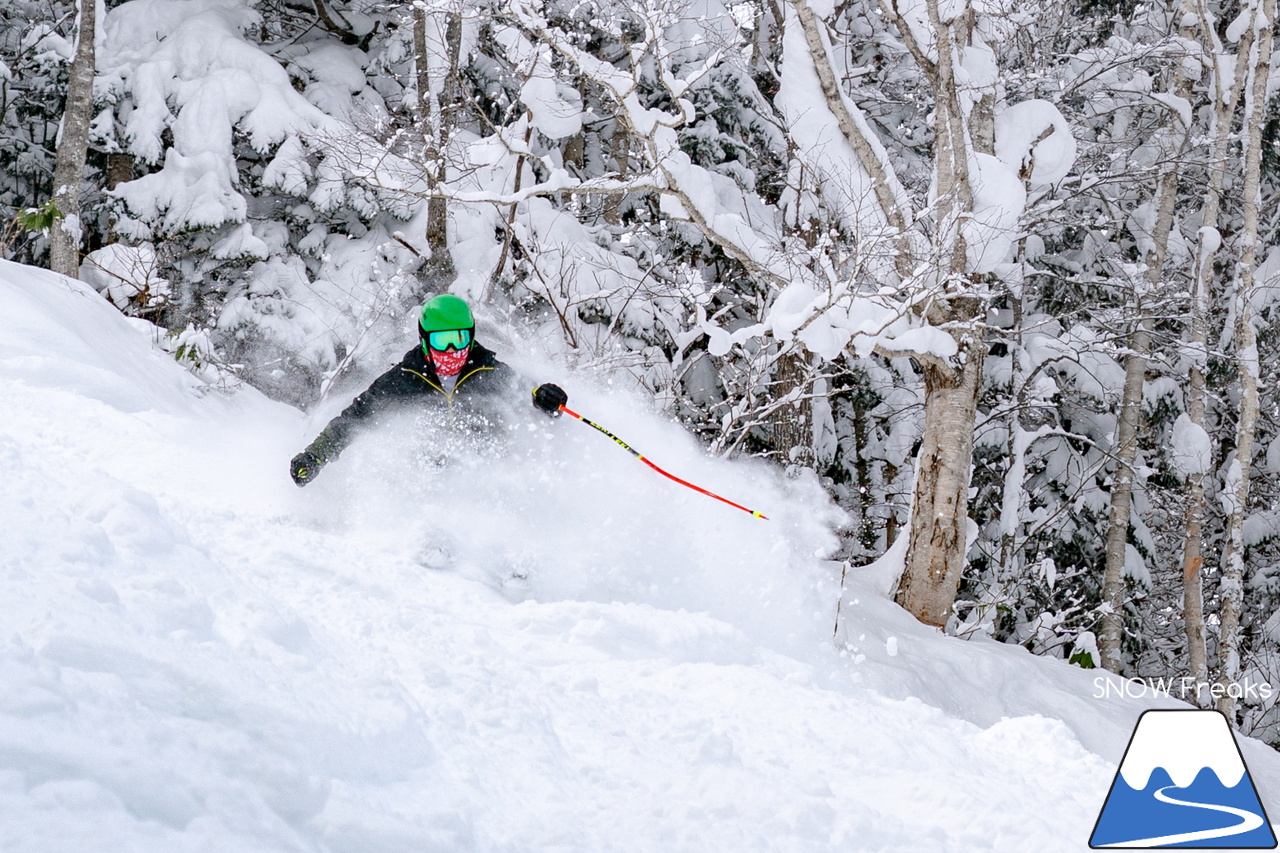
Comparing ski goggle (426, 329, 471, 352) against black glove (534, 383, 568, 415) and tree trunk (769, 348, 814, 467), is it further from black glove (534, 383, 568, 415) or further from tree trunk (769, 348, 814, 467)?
tree trunk (769, 348, 814, 467)

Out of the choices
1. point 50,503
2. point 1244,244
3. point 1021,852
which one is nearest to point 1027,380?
point 1244,244

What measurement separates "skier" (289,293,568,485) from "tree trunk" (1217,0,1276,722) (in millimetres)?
8784

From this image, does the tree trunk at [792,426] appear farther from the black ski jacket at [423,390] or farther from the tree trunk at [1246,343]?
the tree trunk at [1246,343]

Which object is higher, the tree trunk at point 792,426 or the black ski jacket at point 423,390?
the black ski jacket at point 423,390

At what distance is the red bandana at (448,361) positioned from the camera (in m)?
5.45

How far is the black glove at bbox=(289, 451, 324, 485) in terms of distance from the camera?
4.89 meters

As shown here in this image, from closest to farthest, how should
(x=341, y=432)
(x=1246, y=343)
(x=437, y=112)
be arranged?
(x=341, y=432), (x=437, y=112), (x=1246, y=343)

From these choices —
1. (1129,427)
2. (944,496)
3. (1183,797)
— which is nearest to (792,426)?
(944,496)

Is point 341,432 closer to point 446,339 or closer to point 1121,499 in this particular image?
point 446,339

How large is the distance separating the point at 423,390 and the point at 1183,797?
4178mm

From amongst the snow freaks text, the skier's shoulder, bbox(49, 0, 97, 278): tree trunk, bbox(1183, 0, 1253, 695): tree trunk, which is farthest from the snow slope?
bbox(1183, 0, 1253, 695): tree trunk

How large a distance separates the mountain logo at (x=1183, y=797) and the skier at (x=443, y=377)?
10.9 feet

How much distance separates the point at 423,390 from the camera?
5461 mm

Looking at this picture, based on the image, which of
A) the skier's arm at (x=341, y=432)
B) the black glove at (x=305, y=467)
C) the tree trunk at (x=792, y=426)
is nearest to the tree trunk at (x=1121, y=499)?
the tree trunk at (x=792, y=426)
